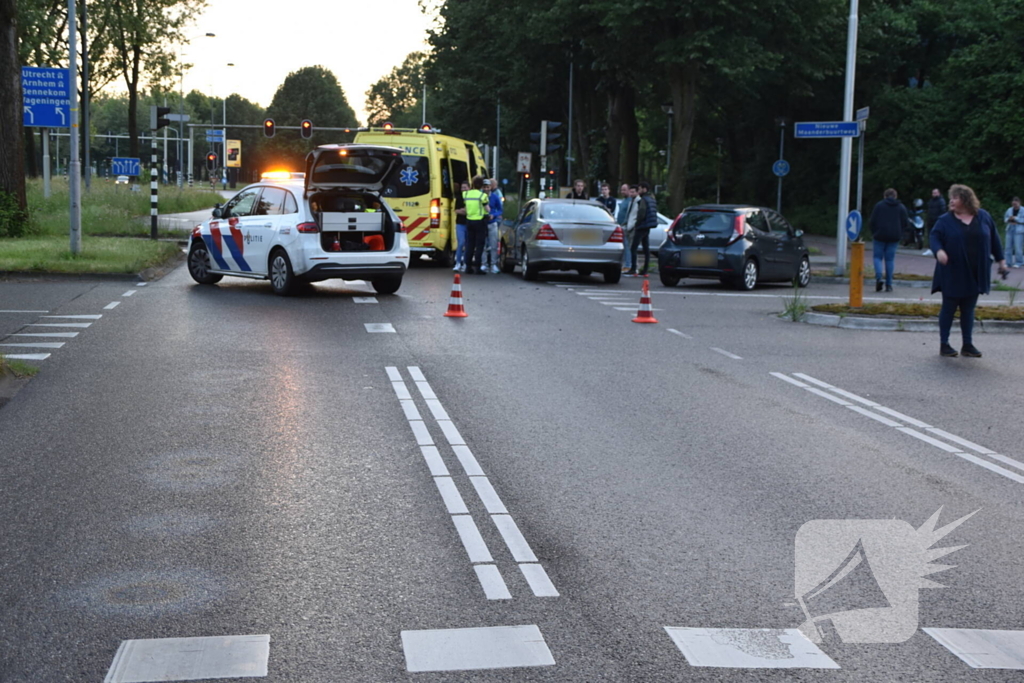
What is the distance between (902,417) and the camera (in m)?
9.89

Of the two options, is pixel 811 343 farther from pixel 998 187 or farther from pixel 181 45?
pixel 181 45

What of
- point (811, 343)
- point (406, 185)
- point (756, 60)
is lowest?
point (811, 343)

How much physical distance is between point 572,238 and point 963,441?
1441cm

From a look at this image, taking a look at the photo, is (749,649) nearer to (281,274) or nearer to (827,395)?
(827,395)

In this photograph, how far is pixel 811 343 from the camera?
14961 millimetres

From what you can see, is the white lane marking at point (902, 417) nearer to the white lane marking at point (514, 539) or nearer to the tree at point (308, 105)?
the white lane marking at point (514, 539)

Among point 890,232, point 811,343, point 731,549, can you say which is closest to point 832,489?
point 731,549

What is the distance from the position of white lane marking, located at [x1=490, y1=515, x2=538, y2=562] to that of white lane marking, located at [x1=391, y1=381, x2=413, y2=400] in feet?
12.5

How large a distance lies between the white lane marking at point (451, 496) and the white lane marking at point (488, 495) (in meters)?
0.12

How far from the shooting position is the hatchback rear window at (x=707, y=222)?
22578 millimetres

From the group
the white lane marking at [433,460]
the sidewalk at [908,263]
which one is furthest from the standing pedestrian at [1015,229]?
the white lane marking at [433,460]

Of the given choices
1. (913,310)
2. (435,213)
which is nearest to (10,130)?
(435,213)

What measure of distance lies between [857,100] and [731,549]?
4830 centimetres
